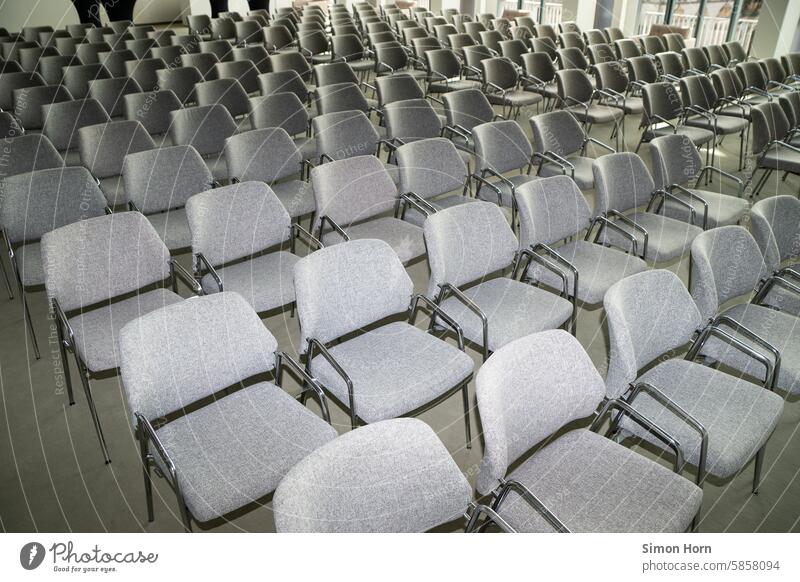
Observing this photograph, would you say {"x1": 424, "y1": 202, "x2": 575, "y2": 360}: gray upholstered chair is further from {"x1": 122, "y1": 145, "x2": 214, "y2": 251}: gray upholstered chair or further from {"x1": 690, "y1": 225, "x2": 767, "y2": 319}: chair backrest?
{"x1": 122, "y1": 145, "x2": 214, "y2": 251}: gray upholstered chair

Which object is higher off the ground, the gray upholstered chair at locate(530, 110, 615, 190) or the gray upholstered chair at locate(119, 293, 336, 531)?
the gray upholstered chair at locate(530, 110, 615, 190)

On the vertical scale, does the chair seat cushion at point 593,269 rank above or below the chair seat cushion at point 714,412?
above

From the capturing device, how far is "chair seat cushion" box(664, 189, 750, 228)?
13.1 feet

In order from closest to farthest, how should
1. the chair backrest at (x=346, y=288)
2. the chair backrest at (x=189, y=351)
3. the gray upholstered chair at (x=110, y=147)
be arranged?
the chair backrest at (x=189, y=351), the chair backrest at (x=346, y=288), the gray upholstered chair at (x=110, y=147)

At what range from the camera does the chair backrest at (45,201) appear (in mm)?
3236

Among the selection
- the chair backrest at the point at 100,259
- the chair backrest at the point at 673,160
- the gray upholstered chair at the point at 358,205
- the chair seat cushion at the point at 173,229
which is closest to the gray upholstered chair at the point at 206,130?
the chair seat cushion at the point at 173,229

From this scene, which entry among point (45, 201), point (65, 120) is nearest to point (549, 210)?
point (45, 201)

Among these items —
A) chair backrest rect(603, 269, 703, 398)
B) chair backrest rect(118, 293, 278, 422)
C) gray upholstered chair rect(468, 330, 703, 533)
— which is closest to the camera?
gray upholstered chair rect(468, 330, 703, 533)

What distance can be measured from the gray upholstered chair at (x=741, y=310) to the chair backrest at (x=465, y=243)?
3.08ft

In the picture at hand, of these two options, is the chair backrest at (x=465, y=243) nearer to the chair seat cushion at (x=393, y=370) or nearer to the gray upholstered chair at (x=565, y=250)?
the gray upholstered chair at (x=565, y=250)

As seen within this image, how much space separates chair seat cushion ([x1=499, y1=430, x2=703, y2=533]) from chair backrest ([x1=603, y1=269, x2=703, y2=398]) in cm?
36

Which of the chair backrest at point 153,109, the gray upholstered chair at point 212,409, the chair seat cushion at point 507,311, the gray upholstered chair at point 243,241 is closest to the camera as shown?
the gray upholstered chair at point 212,409

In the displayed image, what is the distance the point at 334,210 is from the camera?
3.62m

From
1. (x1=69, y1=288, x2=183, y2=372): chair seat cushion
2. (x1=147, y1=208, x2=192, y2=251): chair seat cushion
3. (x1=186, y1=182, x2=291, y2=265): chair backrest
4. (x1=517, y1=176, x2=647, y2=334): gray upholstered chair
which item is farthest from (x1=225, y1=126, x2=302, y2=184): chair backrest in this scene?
(x1=517, y1=176, x2=647, y2=334): gray upholstered chair
